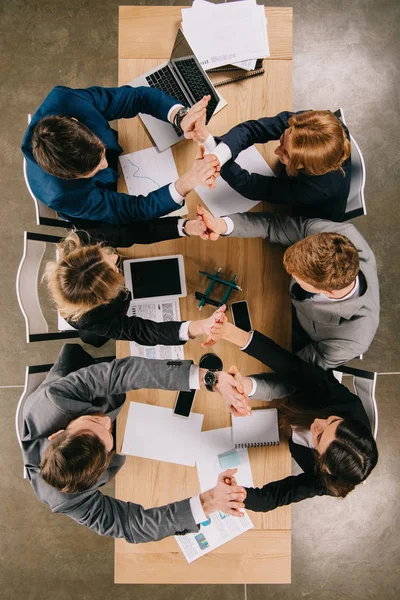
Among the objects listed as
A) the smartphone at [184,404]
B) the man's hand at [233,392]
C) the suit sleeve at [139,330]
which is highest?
the suit sleeve at [139,330]

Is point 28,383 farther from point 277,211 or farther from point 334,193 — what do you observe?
point 334,193

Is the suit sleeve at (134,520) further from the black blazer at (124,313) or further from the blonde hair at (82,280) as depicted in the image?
the blonde hair at (82,280)

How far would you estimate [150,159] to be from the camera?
2.11 m

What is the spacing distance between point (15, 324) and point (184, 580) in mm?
1875

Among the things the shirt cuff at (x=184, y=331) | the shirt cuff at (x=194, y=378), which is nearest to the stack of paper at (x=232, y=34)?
the shirt cuff at (x=184, y=331)

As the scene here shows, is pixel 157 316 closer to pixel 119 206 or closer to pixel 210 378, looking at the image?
pixel 210 378

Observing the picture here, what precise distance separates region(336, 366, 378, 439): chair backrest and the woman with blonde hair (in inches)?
29.1

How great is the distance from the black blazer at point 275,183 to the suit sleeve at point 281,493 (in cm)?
122

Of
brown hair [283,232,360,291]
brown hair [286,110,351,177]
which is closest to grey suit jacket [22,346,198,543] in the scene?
brown hair [283,232,360,291]

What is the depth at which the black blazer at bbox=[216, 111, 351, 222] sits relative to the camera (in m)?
1.92

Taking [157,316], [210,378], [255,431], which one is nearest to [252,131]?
[157,316]

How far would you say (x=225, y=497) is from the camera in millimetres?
1821

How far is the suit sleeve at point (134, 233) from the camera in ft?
6.55

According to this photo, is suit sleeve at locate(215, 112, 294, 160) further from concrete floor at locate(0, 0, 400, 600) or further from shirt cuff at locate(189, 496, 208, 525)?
shirt cuff at locate(189, 496, 208, 525)
